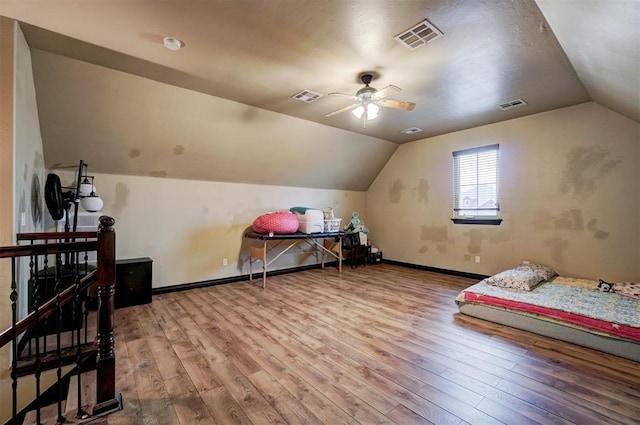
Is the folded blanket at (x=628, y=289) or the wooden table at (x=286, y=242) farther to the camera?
the wooden table at (x=286, y=242)

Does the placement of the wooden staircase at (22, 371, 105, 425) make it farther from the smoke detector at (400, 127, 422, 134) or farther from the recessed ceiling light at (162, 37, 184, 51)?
the smoke detector at (400, 127, 422, 134)

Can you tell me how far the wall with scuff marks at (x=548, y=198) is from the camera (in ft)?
12.6

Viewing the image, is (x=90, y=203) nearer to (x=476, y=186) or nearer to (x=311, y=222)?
(x=311, y=222)

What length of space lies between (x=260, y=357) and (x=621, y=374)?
2917 mm

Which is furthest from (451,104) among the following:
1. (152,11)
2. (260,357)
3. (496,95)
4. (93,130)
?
(93,130)

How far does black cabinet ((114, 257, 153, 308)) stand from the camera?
12.2 ft

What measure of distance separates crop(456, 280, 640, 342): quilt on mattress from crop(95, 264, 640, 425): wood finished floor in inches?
9.5

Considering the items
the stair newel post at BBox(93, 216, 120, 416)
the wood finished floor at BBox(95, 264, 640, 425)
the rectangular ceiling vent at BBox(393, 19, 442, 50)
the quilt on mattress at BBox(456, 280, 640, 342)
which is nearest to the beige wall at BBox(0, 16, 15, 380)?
the wood finished floor at BBox(95, 264, 640, 425)

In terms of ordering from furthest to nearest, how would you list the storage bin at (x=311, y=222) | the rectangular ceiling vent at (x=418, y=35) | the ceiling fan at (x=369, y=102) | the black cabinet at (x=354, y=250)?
the black cabinet at (x=354, y=250)
the storage bin at (x=311, y=222)
the ceiling fan at (x=369, y=102)
the rectangular ceiling vent at (x=418, y=35)

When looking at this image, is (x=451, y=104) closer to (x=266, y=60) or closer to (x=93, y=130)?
(x=266, y=60)

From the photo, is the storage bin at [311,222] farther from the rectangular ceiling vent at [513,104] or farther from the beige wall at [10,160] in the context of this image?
the beige wall at [10,160]

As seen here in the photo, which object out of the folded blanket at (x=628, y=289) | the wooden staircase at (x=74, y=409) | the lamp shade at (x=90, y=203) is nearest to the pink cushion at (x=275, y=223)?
the lamp shade at (x=90, y=203)

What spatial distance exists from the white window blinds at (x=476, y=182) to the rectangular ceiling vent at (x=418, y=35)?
10.9ft

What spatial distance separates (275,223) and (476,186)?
12.4ft
